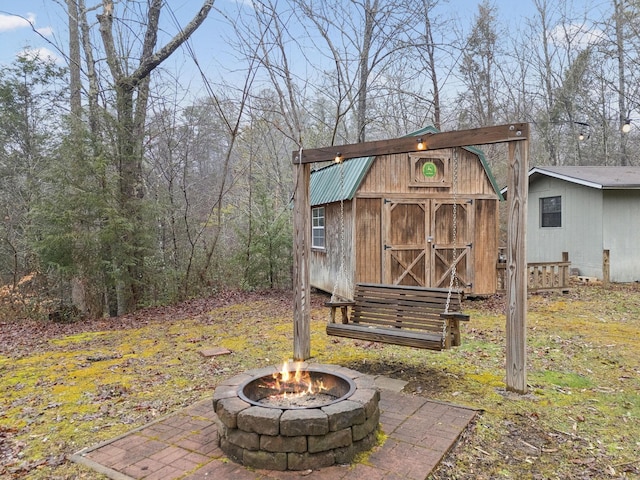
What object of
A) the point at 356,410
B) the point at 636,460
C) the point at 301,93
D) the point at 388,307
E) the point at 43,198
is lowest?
the point at 636,460

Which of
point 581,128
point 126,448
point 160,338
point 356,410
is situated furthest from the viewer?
point 581,128

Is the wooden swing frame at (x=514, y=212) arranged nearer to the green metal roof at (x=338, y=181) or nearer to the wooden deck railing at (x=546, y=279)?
the green metal roof at (x=338, y=181)

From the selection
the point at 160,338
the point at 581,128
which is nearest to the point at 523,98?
the point at 581,128

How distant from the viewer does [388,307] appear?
4988 mm

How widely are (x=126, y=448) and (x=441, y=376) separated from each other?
3.16 meters

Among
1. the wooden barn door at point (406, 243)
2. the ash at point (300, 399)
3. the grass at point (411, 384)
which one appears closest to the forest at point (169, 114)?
the grass at point (411, 384)

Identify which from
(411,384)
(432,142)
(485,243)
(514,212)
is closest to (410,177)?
(485,243)

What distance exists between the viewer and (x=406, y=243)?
8.55 m

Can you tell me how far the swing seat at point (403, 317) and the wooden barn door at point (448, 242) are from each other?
387 centimetres

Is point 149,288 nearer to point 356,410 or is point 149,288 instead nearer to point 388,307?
point 388,307

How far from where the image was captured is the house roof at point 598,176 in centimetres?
1038

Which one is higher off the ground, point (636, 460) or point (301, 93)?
point (301, 93)

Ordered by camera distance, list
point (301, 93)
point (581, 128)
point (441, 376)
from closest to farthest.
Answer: point (441, 376) < point (301, 93) < point (581, 128)

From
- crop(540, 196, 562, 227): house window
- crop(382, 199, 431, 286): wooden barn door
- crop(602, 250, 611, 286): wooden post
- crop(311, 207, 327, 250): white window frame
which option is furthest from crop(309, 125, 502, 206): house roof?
crop(540, 196, 562, 227): house window
